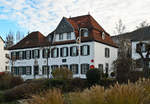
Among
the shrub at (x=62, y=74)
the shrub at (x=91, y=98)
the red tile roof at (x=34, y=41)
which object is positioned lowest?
the shrub at (x=62, y=74)

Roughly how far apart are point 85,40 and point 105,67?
5.77m

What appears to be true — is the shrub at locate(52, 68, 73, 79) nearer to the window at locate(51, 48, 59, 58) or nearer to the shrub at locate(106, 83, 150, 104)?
the window at locate(51, 48, 59, 58)

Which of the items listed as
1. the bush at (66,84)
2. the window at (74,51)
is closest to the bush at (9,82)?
the bush at (66,84)

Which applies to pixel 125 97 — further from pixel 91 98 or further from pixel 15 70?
pixel 15 70

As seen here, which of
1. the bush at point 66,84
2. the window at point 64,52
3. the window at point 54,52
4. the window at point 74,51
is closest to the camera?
the bush at point 66,84

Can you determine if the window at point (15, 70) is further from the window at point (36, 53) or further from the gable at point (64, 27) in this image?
the gable at point (64, 27)

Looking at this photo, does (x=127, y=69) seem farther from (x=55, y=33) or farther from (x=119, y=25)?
(x=119, y=25)

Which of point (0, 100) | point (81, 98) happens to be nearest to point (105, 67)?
point (0, 100)

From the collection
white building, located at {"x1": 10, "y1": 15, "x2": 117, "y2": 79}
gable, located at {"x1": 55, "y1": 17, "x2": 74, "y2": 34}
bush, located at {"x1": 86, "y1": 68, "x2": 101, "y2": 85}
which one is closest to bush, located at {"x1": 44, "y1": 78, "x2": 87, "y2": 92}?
bush, located at {"x1": 86, "y1": 68, "x2": 101, "y2": 85}

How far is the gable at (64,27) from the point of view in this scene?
95.2ft

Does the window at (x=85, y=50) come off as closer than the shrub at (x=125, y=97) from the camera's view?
No

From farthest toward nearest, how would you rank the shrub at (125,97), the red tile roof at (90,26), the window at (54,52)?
1. the window at (54,52)
2. the red tile roof at (90,26)
3. the shrub at (125,97)

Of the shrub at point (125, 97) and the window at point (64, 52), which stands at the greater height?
the window at point (64, 52)

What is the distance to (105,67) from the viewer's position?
2959 cm
